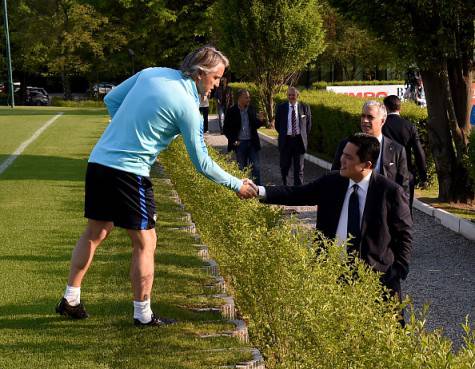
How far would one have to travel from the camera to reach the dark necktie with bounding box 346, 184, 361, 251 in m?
5.20

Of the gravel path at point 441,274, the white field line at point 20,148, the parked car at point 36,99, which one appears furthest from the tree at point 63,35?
the gravel path at point 441,274

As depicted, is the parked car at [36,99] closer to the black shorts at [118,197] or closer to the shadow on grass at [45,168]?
the shadow on grass at [45,168]

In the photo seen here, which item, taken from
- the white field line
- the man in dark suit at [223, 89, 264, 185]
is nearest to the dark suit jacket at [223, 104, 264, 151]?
the man in dark suit at [223, 89, 264, 185]

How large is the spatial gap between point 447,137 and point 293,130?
8.60 feet

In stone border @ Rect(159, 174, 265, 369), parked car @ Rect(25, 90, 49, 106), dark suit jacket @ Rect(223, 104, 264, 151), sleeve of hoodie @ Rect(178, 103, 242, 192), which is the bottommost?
parked car @ Rect(25, 90, 49, 106)

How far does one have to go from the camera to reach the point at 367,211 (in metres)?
5.20

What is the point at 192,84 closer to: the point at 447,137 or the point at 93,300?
the point at 93,300

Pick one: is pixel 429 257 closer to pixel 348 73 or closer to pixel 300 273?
pixel 300 273

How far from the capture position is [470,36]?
Result: 1274 centimetres

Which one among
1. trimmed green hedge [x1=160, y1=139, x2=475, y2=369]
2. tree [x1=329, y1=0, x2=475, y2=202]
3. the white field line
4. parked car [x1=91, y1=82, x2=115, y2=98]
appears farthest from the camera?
parked car [x1=91, y1=82, x2=115, y2=98]

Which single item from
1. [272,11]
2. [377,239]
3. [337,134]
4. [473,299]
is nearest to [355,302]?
[377,239]

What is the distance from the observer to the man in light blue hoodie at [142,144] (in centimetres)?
549

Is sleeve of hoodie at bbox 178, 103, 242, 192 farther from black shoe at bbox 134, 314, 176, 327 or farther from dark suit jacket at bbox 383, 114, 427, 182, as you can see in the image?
dark suit jacket at bbox 383, 114, 427, 182

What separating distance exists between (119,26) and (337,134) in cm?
4093
